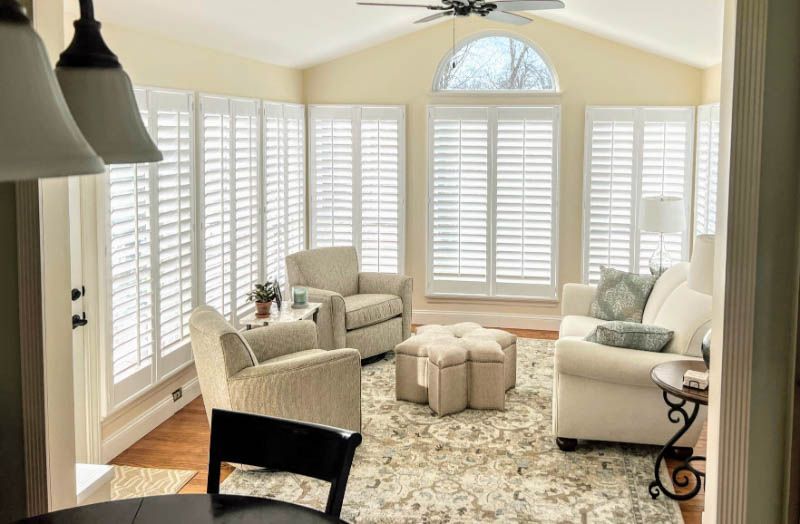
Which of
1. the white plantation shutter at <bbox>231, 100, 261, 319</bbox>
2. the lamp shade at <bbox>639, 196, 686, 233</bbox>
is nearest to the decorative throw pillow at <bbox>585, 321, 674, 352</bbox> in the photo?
the lamp shade at <bbox>639, 196, 686, 233</bbox>

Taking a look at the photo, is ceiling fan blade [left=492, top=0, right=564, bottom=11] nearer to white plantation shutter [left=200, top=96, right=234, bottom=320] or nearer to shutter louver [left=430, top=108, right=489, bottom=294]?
white plantation shutter [left=200, top=96, right=234, bottom=320]

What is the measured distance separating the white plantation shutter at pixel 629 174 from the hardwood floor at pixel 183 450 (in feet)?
8.21

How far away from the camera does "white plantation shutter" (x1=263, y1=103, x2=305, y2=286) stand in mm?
7113

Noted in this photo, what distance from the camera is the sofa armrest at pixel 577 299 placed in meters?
6.29

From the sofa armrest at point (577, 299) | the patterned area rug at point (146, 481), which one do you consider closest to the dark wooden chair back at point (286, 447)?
the patterned area rug at point (146, 481)

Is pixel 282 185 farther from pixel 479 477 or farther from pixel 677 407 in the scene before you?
pixel 677 407

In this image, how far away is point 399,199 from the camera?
8.05 m

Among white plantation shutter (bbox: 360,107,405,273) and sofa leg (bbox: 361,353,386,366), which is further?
white plantation shutter (bbox: 360,107,405,273)

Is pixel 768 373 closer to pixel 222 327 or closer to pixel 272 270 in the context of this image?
pixel 222 327

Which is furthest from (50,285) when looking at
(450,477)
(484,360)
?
(484,360)

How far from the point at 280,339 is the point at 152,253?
35.9 inches

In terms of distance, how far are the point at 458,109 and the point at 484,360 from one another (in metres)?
3.07

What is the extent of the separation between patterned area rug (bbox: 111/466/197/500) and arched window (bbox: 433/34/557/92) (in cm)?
460

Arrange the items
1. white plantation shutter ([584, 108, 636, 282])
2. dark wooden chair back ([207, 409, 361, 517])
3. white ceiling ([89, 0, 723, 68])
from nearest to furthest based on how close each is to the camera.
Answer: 1. dark wooden chair back ([207, 409, 361, 517])
2. white ceiling ([89, 0, 723, 68])
3. white plantation shutter ([584, 108, 636, 282])
